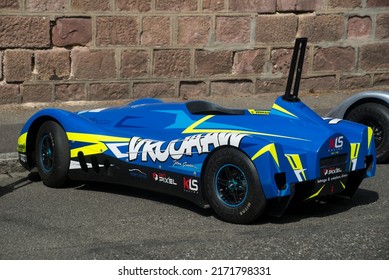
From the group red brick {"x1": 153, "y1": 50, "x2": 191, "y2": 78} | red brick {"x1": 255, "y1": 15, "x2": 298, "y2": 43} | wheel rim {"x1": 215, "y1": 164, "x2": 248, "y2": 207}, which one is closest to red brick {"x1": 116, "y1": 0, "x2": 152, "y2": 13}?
red brick {"x1": 153, "y1": 50, "x2": 191, "y2": 78}

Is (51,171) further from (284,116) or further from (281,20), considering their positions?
(281,20)

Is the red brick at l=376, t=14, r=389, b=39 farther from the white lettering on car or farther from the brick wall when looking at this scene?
the white lettering on car

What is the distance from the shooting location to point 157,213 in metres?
6.94

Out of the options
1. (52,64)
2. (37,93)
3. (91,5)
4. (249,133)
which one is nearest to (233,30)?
(91,5)

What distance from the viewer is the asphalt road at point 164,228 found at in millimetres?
5754

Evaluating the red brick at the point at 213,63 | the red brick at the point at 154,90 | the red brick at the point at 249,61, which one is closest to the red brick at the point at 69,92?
the red brick at the point at 154,90

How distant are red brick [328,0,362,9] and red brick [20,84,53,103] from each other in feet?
13.7

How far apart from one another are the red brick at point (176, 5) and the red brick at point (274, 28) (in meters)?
1.00

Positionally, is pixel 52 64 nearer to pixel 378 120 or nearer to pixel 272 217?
pixel 378 120

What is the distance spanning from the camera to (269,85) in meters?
11.9

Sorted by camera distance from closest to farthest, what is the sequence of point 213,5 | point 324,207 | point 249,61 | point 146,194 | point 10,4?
point 324,207, point 146,194, point 10,4, point 213,5, point 249,61

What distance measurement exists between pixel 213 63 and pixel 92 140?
4200 mm

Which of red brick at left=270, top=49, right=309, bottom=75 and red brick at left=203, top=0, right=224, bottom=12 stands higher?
red brick at left=203, top=0, right=224, bottom=12

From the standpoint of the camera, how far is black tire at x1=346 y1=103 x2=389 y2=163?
880cm
